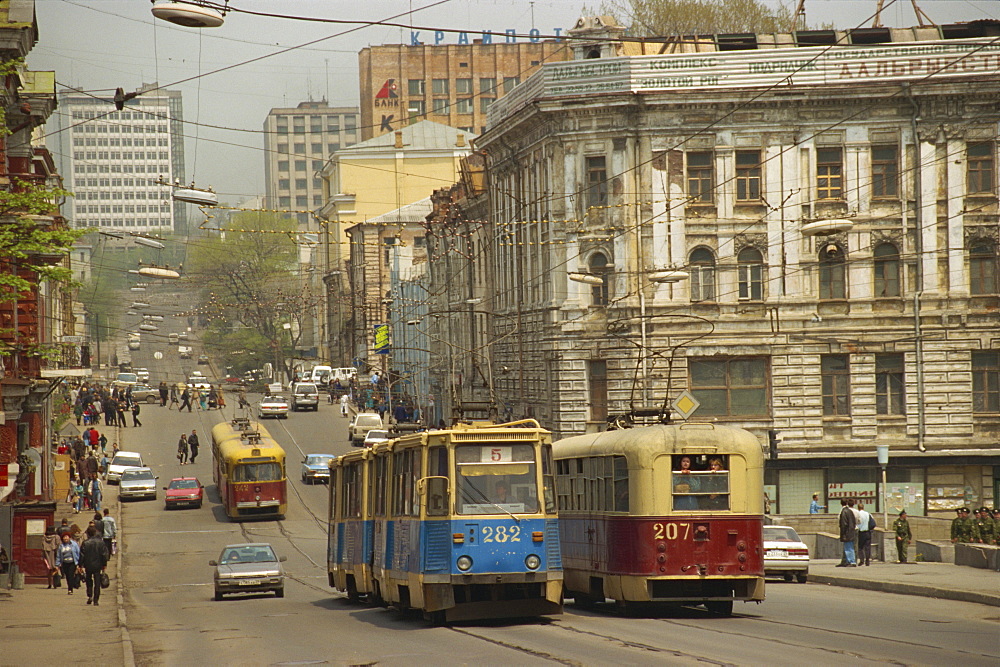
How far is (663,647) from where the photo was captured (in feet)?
48.8

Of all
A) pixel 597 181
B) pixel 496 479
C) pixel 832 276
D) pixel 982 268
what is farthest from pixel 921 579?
pixel 597 181

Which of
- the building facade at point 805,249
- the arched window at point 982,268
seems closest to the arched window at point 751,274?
the building facade at point 805,249

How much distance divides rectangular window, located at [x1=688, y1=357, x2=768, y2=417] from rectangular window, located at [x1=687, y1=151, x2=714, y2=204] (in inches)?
215

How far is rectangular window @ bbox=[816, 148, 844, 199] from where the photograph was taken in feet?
155

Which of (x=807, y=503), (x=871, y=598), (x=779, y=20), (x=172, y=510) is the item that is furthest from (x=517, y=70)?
(x=871, y=598)

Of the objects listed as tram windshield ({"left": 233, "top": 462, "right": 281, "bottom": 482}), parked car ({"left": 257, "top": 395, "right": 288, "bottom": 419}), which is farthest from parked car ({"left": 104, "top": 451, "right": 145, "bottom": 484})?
parked car ({"left": 257, "top": 395, "right": 288, "bottom": 419})

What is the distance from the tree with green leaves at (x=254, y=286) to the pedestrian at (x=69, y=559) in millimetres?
78180

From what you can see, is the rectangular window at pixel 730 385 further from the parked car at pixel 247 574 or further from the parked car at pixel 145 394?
the parked car at pixel 145 394

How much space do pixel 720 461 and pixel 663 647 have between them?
5.88 m

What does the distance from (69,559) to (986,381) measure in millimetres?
29694

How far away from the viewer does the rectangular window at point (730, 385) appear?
154 feet

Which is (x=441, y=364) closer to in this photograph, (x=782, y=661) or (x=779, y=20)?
(x=779, y=20)

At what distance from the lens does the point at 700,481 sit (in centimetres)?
2031

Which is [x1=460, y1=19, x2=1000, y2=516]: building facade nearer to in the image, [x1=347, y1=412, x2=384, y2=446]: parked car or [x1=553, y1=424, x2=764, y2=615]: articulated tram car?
[x1=347, y1=412, x2=384, y2=446]: parked car
